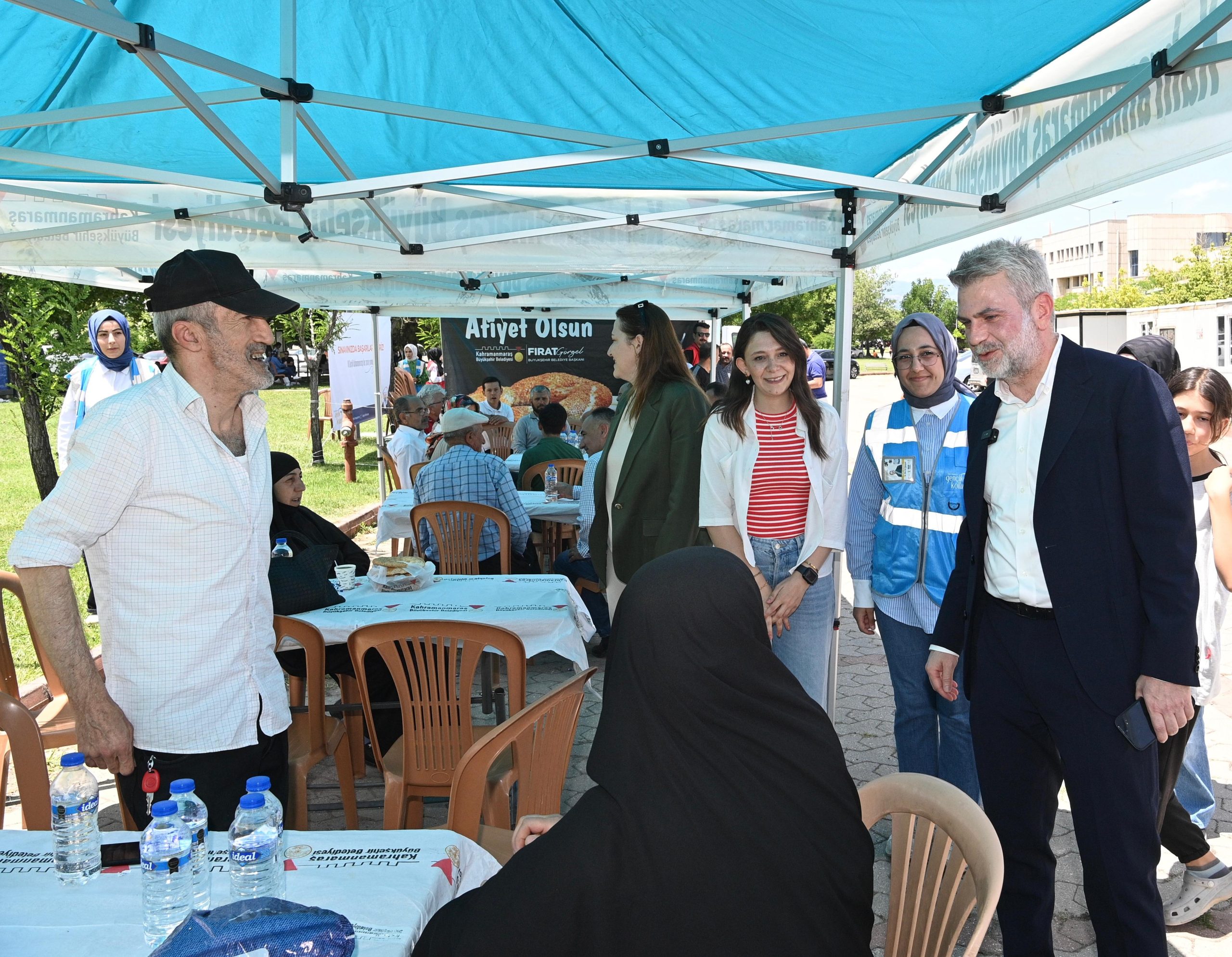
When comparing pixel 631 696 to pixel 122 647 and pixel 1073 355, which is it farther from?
pixel 1073 355

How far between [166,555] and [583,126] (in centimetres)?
303

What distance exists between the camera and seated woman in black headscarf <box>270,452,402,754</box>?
413 cm

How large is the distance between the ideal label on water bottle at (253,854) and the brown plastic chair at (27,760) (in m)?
0.97

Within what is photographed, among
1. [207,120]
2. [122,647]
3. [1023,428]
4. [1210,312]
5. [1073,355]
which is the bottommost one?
[122,647]

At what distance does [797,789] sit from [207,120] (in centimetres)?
330

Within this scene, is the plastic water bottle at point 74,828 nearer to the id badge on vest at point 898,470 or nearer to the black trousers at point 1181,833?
the id badge on vest at point 898,470

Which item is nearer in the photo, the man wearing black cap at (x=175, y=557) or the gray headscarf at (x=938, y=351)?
the man wearing black cap at (x=175, y=557)

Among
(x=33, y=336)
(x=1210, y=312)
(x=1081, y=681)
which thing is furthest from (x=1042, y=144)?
(x=1210, y=312)

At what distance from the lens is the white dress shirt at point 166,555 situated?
6.97 feet

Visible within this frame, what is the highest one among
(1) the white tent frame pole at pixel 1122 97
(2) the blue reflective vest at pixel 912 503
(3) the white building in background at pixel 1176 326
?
(3) the white building in background at pixel 1176 326

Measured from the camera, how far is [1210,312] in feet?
110

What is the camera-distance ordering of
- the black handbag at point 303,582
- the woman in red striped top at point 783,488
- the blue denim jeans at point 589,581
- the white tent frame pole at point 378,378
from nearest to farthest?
the woman in red striped top at point 783,488 < the black handbag at point 303,582 < the blue denim jeans at point 589,581 < the white tent frame pole at point 378,378

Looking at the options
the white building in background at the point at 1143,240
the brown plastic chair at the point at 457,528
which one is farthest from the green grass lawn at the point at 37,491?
the white building in background at the point at 1143,240

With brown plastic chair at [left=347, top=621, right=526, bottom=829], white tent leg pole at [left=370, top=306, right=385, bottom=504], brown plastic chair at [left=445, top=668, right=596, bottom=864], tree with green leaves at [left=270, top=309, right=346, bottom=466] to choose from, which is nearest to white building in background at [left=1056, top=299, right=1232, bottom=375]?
tree with green leaves at [left=270, top=309, right=346, bottom=466]
